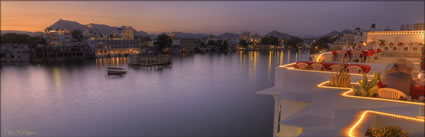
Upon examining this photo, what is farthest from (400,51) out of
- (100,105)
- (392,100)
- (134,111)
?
(100,105)

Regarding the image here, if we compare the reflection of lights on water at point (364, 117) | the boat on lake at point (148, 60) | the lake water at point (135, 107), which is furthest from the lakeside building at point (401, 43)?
the boat on lake at point (148, 60)

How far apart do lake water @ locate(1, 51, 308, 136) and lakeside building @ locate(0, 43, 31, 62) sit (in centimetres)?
2674

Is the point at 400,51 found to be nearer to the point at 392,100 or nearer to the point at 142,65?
the point at 392,100

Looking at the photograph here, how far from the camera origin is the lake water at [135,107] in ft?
55.8

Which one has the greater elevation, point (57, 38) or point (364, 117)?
point (57, 38)

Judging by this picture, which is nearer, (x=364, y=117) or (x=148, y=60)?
(x=364, y=117)

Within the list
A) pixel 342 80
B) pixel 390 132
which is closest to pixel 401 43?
pixel 342 80

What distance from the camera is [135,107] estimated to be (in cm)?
2244

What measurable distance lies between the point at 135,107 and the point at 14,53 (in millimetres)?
52490

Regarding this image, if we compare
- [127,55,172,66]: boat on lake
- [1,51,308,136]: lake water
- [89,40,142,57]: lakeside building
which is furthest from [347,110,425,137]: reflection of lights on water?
[89,40,142,57]: lakeside building

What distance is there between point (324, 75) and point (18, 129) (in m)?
20.3

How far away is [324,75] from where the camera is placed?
630 cm

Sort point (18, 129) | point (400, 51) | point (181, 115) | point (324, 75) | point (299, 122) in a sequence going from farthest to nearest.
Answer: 1. point (181, 115)
2. point (18, 129)
3. point (400, 51)
4. point (324, 75)
5. point (299, 122)

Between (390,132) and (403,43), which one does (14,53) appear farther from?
(390,132)
